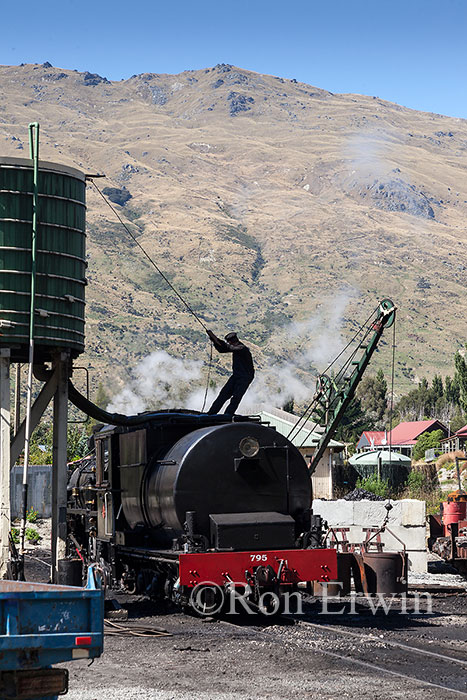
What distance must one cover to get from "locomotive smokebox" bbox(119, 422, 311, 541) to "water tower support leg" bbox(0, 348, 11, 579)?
7.94ft

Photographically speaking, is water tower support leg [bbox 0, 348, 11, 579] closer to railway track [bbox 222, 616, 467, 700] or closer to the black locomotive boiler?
the black locomotive boiler

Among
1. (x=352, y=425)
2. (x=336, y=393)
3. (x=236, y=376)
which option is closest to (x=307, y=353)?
(x=352, y=425)

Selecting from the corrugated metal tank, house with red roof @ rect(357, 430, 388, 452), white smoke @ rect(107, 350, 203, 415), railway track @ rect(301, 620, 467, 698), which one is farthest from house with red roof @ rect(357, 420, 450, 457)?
railway track @ rect(301, 620, 467, 698)

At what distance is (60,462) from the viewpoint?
64.3ft

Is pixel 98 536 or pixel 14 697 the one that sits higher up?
pixel 98 536

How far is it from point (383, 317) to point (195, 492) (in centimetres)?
1310

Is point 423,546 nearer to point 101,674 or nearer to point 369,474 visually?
point 101,674

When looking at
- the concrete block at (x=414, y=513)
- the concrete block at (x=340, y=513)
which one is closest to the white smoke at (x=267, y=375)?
the concrete block at (x=340, y=513)

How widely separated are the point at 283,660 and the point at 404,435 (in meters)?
91.9

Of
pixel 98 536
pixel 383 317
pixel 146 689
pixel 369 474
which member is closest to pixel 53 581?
pixel 98 536

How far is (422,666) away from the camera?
12.3 m

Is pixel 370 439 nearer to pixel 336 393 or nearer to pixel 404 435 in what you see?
pixel 404 435

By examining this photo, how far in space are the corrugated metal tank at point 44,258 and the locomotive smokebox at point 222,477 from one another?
9.11 ft

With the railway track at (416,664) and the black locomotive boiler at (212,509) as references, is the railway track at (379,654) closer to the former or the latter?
the railway track at (416,664)
